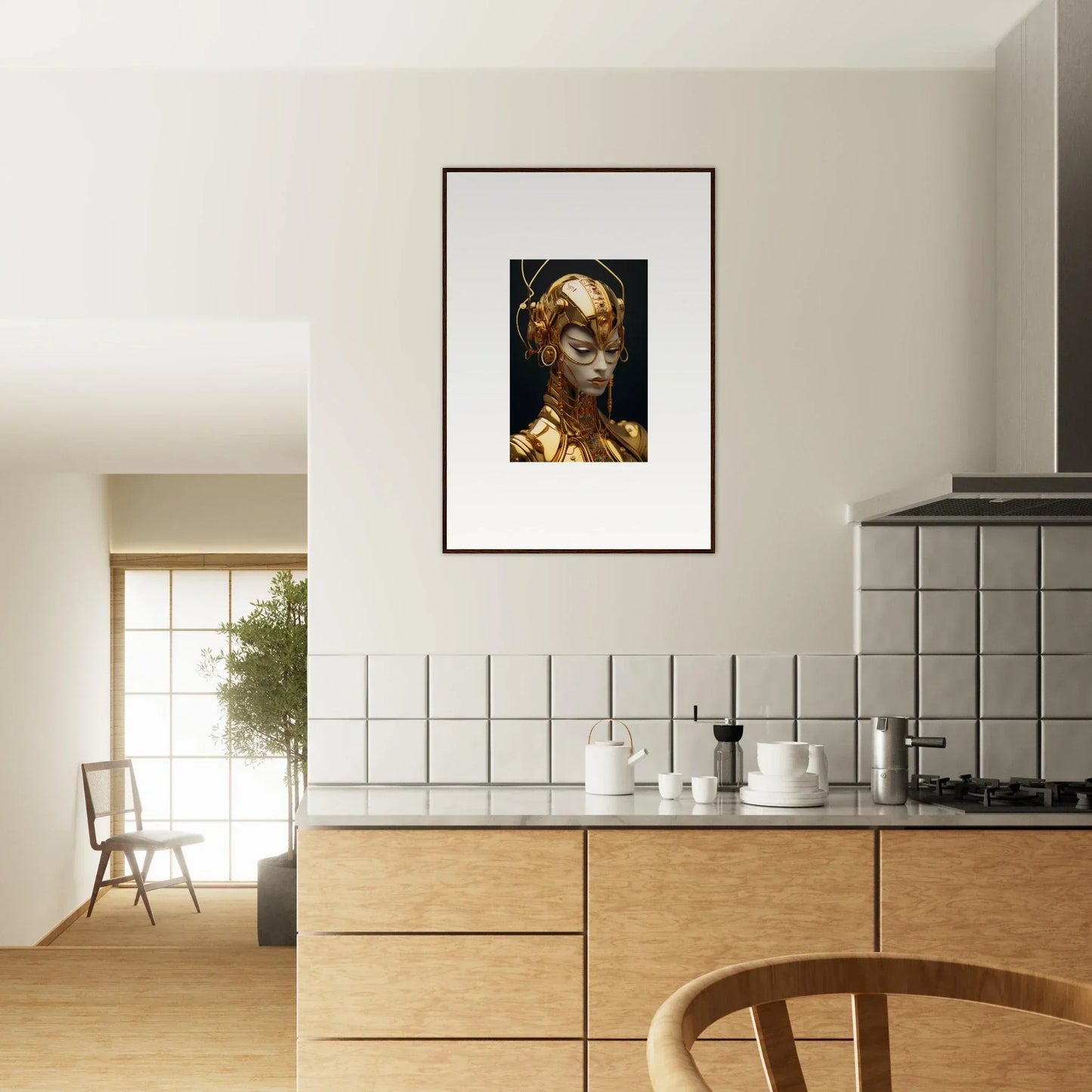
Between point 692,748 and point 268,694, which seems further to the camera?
point 268,694

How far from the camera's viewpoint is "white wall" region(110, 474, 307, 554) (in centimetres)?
745

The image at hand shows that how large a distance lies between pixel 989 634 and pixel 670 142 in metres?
1.49

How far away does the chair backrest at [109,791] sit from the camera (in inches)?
262

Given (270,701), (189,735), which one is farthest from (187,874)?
(270,701)

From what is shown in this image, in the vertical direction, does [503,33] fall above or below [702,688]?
above

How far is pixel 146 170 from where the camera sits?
2682 millimetres

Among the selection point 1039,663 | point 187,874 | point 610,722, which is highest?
point 1039,663

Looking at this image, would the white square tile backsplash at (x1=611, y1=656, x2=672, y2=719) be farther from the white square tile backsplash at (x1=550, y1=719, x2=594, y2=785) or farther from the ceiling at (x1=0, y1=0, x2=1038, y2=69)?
the ceiling at (x1=0, y1=0, x2=1038, y2=69)

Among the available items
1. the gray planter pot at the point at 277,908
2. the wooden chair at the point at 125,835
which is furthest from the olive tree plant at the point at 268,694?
the wooden chair at the point at 125,835

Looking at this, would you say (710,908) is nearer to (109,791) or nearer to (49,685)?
(49,685)

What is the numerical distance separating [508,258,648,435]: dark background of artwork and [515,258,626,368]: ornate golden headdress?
0.01 metres

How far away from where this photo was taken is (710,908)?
2148mm

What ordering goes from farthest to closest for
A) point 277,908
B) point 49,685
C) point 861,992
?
point 49,685 → point 277,908 → point 861,992

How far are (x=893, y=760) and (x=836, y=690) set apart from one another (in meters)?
0.36
